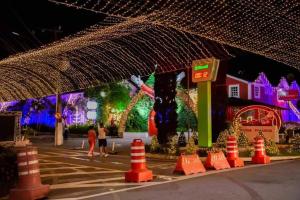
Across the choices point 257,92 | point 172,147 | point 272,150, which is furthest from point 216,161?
point 257,92

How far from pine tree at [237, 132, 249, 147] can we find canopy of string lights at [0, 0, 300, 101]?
4858 millimetres

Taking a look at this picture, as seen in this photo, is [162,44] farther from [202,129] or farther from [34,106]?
[34,106]

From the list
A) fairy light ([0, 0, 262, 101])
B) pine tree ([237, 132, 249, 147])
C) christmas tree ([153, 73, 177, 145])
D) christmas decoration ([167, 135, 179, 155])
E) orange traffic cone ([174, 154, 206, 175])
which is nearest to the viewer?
orange traffic cone ([174, 154, 206, 175])

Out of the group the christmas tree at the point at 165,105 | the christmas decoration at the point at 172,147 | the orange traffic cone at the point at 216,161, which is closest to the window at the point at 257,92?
the christmas tree at the point at 165,105

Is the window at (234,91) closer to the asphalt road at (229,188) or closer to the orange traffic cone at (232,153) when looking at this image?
the orange traffic cone at (232,153)

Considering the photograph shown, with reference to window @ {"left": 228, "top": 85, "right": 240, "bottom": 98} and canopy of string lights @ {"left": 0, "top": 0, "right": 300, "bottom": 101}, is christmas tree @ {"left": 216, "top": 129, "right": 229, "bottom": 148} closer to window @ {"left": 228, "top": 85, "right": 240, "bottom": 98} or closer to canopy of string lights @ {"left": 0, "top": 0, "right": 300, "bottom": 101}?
canopy of string lights @ {"left": 0, "top": 0, "right": 300, "bottom": 101}

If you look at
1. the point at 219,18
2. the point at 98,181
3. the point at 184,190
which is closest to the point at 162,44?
the point at 219,18

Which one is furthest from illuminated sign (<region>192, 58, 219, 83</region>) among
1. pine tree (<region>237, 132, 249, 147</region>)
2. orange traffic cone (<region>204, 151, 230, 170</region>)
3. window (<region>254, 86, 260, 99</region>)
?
window (<region>254, 86, 260, 99</region>)

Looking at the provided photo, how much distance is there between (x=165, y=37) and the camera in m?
22.5

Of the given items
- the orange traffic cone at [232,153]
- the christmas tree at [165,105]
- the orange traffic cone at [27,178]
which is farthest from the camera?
the christmas tree at [165,105]

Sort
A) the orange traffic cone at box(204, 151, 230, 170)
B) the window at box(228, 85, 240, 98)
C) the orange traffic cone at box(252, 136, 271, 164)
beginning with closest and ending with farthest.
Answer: the orange traffic cone at box(204, 151, 230, 170) < the orange traffic cone at box(252, 136, 271, 164) < the window at box(228, 85, 240, 98)

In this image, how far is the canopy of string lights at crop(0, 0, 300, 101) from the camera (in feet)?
47.8

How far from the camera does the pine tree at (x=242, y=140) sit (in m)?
24.4

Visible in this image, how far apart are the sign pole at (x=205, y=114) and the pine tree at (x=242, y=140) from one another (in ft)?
9.75
